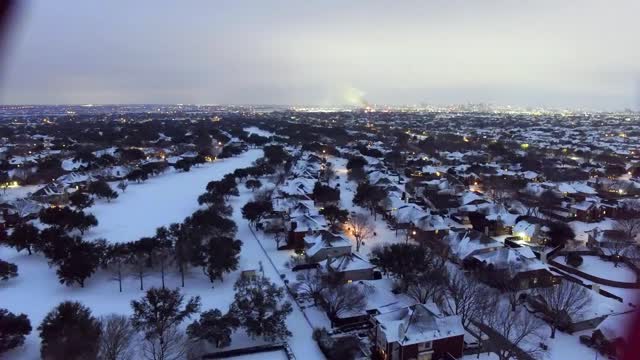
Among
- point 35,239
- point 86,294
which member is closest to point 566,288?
point 86,294

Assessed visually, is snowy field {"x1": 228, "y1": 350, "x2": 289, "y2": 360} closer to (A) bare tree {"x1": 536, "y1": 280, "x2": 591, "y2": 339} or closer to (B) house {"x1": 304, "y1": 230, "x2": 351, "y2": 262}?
(B) house {"x1": 304, "y1": 230, "x2": 351, "y2": 262}

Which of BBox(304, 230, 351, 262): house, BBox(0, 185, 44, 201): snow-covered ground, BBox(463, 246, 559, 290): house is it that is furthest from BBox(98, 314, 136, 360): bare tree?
BBox(0, 185, 44, 201): snow-covered ground

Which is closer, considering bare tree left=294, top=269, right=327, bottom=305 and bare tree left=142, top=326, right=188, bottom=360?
bare tree left=142, top=326, right=188, bottom=360

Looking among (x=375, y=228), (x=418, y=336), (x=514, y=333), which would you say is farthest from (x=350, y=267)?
(x=375, y=228)

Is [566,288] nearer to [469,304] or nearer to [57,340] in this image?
[469,304]

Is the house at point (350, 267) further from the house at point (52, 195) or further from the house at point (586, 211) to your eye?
the house at point (52, 195)

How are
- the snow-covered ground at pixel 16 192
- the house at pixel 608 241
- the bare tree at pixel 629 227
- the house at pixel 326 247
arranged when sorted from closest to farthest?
1. the house at pixel 326 247
2. the house at pixel 608 241
3. the bare tree at pixel 629 227
4. the snow-covered ground at pixel 16 192

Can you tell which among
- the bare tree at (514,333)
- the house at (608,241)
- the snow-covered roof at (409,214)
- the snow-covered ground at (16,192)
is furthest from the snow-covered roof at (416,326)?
the snow-covered ground at (16,192)
